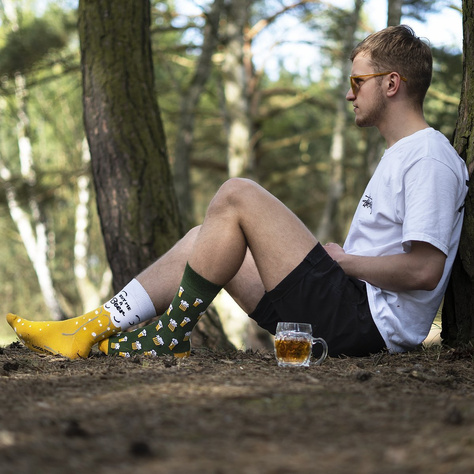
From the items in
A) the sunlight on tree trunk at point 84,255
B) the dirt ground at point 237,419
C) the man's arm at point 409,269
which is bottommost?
the sunlight on tree trunk at point 84,255

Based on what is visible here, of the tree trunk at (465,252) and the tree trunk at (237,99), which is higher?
the tree trunk at (237,99)

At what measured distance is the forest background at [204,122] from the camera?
893 cm

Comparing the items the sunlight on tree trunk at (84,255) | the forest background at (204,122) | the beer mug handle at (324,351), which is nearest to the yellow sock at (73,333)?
the beer mug handle at (324,351)

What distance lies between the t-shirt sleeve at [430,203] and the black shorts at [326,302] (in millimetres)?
323

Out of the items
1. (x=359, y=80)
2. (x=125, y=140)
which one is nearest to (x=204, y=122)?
(x=125, y=140)

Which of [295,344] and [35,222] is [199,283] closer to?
[295,344]

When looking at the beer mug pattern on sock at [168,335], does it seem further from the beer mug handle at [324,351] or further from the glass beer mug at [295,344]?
the beer mug handle at [324,351]

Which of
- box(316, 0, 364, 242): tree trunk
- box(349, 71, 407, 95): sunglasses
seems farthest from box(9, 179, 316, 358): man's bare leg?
box(316, 0, 364, 242): tree trunk

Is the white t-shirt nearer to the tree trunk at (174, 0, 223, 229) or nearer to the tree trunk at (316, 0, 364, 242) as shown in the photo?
the tree trunk at (174, 0, 223, 229)

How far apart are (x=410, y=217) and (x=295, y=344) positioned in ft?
2.30

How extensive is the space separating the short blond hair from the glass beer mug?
1.18 m

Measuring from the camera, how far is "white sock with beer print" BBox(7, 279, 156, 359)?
3.15 meters

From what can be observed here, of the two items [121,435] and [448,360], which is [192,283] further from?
[121,435]

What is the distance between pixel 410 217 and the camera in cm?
270
